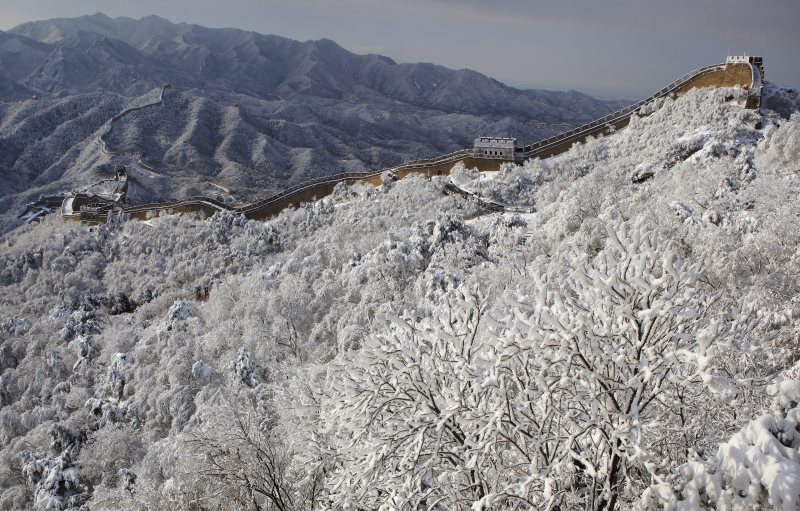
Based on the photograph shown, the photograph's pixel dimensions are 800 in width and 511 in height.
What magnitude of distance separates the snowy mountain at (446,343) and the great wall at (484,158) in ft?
5.31

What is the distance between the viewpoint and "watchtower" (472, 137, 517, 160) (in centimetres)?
4103

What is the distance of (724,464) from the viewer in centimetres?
499

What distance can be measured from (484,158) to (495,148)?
1063 mm

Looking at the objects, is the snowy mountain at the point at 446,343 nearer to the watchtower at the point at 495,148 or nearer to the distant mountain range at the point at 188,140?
the watchtower at the point at 495,148

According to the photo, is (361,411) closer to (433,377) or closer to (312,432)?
(433,377)

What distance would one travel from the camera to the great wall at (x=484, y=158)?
38719mm

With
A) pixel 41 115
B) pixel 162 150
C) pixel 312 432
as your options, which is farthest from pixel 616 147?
pixel 41 115

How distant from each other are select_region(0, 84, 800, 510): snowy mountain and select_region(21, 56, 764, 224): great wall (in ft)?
5.31

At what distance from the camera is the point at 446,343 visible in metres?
8.28

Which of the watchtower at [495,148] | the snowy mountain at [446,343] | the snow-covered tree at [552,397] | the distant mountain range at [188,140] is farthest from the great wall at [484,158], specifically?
the distant mountain range at [188,140]

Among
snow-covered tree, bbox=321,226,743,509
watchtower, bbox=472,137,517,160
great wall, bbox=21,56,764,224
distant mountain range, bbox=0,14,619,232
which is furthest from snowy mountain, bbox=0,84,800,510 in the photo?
distant mountain range, bbox=0,14,619,232

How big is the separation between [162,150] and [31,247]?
2660 inches

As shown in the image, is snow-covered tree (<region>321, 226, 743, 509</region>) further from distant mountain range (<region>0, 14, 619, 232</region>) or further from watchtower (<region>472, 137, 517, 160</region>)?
distant mountain range (<region>0, 14, 619, 232</region>)

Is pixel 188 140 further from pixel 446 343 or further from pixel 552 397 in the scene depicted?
pixel 552 397
